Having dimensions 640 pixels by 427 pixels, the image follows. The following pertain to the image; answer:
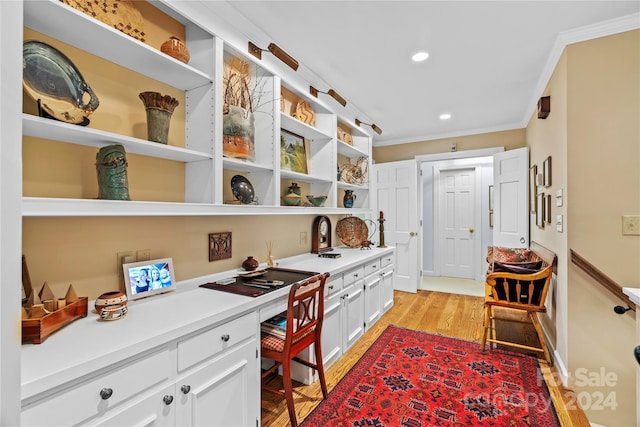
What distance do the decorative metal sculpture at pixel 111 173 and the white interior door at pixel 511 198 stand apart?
4.36 metres

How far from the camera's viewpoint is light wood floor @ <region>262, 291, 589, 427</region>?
77.4 inches

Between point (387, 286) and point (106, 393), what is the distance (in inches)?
125

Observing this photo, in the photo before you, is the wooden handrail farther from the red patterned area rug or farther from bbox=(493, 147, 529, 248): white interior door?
bbox=(493, 147, 529, 248): white interior door

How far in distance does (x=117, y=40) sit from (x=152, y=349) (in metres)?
1.36

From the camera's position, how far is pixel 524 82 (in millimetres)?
2980

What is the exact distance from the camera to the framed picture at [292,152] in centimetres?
266

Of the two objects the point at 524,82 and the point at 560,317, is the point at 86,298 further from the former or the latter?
the point at 524,82

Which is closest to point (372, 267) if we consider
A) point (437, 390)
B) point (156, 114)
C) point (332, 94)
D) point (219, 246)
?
point (437, 390)

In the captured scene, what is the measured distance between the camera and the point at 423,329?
10.9 ft

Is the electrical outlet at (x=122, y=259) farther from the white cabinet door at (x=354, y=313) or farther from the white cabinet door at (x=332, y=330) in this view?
the white cabinet door at (x=354, y=313)

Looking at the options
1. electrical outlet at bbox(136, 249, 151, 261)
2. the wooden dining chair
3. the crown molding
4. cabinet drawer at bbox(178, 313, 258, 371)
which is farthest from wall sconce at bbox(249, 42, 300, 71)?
the crown molding

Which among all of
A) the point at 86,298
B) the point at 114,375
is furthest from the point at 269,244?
the point at 114,375

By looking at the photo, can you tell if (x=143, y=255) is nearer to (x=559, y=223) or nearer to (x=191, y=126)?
(x=191, y=126)

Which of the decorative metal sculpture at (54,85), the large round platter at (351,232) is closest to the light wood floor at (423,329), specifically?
the large round platter at (351,232)
